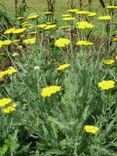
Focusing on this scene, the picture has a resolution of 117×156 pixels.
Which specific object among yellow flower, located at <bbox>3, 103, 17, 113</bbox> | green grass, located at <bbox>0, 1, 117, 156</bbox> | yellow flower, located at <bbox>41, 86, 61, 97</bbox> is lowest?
green grass, located at <bbox>0, 1, 117, 156</bbox>

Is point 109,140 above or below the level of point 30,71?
below

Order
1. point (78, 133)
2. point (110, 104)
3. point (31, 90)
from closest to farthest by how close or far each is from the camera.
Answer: point (78, 133)
point (110, 104)
point (31, 90)

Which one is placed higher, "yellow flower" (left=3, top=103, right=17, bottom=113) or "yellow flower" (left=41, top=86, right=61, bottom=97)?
"yellow flower" (left=41, top=86, right=61, bottom=97)

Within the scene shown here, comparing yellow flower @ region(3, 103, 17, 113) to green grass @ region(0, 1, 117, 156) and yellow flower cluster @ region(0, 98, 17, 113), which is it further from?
green grass @ region(0, 1, 117, 156)

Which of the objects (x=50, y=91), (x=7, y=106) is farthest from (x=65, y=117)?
(x=7, y=106)

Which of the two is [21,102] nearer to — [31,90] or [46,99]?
[31,90]

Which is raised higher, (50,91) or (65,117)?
(50,91)

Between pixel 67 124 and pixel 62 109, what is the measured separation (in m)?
0.38

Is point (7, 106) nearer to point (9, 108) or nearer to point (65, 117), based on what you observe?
point (9, 108)

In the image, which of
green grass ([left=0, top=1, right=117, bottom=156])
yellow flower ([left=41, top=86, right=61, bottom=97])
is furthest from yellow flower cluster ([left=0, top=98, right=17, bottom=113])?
yellow flower ([left=41, top=86, right=61, bottom=97])

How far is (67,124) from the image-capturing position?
12.3 feet

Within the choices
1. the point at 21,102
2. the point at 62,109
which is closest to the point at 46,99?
the point at 62,109

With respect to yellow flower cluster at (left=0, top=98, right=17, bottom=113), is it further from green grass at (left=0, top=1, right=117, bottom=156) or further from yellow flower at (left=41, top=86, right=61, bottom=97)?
yellow flower at (left=41, top=86, right=61, bottom=97)

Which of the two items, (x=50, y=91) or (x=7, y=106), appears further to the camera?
(x=7, y=106)
